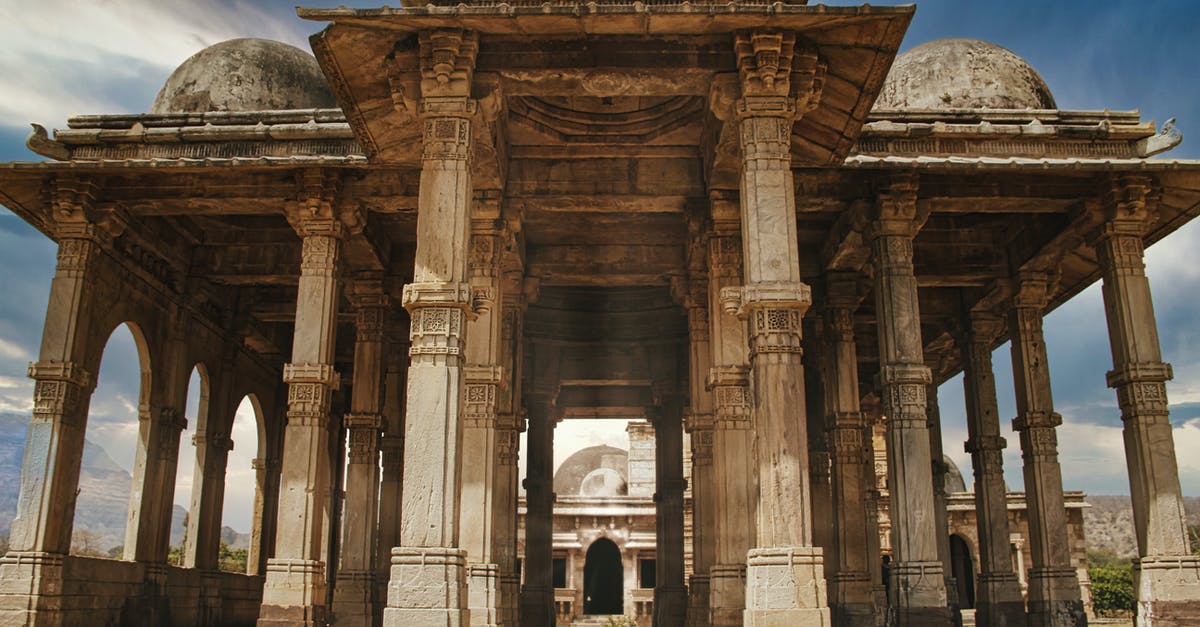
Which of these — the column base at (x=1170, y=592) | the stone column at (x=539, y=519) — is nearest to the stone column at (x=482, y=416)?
the column base at (x=1170, y=592)

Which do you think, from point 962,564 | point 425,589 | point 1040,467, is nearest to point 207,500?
point 425,589

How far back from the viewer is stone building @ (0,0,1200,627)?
11.3m

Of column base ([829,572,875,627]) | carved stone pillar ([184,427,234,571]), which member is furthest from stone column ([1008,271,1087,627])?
carved stone pillar ([184,427,234,571])

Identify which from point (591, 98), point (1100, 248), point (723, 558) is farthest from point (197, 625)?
point (1100, 248)

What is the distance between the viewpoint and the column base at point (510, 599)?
735 inches

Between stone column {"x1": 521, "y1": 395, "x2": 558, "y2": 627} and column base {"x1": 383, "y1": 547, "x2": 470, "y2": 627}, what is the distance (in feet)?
49.2

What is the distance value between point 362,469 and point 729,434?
7644 millimetres

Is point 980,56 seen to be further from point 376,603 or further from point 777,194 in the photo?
point 376,603

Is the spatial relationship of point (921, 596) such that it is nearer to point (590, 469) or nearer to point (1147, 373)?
point (1147, 373)

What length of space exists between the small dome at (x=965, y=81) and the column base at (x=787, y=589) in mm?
11357

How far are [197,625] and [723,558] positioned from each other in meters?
12.7

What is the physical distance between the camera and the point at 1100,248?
1709 cm

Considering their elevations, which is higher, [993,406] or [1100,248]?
[1100,248]

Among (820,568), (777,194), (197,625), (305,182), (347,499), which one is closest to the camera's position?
(820,568)
